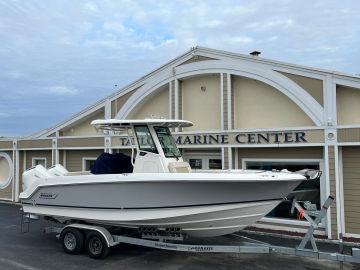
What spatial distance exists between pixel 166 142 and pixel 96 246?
8.84ft

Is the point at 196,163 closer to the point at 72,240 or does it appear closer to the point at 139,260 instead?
the point at 139,260

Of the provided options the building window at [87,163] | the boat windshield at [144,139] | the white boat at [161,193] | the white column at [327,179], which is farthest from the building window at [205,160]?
the building window at [87,163]

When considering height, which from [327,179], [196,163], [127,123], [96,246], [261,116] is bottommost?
[96,246]

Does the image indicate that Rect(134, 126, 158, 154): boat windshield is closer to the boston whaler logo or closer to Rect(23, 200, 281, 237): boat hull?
Rect(23, 200, 281, 237): boat hull

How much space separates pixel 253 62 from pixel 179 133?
314 cm

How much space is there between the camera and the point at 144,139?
8172mm

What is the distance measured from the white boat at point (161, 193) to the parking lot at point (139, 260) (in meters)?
0.70

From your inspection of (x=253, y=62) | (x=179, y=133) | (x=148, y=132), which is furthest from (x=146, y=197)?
(x=253, y=62)

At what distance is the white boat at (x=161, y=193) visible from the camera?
6.89 metres

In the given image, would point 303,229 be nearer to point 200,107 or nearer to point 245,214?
point 245,214

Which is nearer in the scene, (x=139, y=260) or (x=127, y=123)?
(x=139, y=260)

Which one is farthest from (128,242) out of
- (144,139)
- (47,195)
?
(47,195)

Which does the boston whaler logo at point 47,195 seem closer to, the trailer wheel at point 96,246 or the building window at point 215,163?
the trailer wheel at point 96,246

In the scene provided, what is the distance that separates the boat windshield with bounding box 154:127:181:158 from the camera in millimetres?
8172
